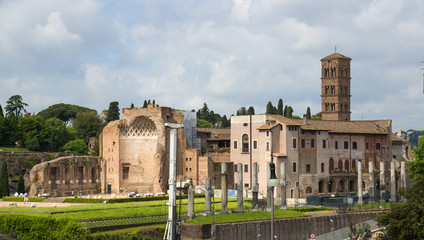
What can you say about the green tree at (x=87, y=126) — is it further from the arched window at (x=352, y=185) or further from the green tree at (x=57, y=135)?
the arched window at (x=352, y=185)

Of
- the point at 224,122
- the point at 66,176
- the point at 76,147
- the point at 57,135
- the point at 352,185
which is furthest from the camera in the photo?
the point at 224,122

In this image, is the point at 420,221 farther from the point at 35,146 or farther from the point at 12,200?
the point at 35,146

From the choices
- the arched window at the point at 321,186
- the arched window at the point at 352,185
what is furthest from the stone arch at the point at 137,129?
the arched window at the point at 352,185

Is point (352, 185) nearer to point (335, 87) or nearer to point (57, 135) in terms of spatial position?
point (335, 87)

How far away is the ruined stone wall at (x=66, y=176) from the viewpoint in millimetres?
70688

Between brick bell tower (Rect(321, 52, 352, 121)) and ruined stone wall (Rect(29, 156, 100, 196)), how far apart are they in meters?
37.5

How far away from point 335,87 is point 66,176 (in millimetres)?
42886

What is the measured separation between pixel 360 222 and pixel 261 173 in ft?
51.7

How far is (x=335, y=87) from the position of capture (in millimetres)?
96000

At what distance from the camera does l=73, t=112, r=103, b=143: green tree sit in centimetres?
10682

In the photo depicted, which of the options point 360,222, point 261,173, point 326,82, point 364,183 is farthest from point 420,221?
point 326,82

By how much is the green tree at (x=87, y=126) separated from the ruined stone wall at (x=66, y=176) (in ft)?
98.9

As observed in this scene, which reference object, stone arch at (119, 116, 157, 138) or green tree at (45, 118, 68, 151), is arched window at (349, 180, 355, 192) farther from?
green tree at (45, 118, 68, 151)

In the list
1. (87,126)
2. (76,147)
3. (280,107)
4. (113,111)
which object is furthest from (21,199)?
(280,107)
